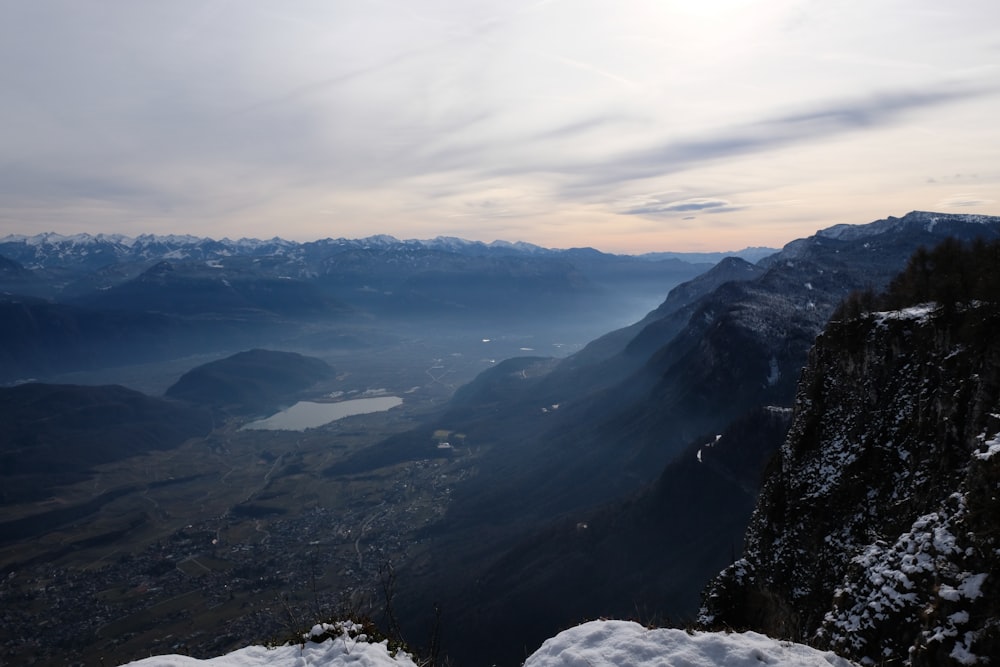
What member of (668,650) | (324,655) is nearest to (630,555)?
(668,650)

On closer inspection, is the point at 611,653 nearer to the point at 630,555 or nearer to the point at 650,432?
the point at 630,555

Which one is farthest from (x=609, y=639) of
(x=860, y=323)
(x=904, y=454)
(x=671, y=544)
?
(x=671, y=544)

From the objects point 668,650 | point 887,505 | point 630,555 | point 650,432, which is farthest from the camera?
point 650,432

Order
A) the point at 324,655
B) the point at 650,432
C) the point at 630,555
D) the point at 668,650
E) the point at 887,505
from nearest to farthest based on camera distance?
1. the point at 668,650
2. the point at 324,655
3. the point at 887,505
4. the point at 630,555
5. the point at 650,432

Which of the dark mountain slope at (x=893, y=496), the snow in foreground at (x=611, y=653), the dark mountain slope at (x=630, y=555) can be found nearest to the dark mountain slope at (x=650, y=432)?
the dark mountain slope at (x=630, y=555)

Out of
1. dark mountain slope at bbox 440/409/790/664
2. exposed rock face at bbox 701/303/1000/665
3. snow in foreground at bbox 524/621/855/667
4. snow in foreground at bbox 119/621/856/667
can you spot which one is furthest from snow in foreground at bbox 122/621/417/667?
dark mountain slope at bbox 440/409/790/664

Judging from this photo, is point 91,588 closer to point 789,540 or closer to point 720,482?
point 720,482
